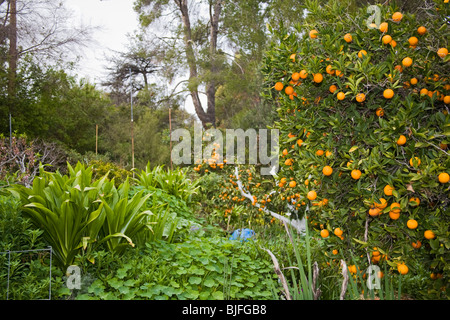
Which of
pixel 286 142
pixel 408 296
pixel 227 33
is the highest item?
pixel 227 33

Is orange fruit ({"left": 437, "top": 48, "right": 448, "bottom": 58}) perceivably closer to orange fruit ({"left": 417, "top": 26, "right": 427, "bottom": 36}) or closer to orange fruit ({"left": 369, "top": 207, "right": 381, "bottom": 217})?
orange fruit ({"left": 417, "top": 26, "right": 427, "bottom": 36})

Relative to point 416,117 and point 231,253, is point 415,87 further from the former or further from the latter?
point 231,253

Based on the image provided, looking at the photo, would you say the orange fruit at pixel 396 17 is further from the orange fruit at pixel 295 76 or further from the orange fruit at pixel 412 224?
the orange fruit at pixel 412 224

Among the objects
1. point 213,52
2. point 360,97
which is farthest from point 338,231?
point 213,52

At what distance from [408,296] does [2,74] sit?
9.20m

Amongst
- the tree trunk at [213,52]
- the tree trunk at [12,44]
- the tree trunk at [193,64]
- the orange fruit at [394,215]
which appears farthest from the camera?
the tree trunk at [213,52]

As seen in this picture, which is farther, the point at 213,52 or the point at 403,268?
the point at 213,52

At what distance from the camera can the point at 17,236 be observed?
186cm

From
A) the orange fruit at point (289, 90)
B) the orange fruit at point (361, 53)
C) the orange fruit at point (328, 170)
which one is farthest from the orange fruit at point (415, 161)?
the orange fruit at point (289, 90)

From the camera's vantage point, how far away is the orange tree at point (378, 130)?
1.56 meters

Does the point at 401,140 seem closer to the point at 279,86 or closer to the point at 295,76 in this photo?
the point at 295,76

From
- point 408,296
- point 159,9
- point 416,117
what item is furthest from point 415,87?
point 159,9

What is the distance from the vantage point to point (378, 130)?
165 cm

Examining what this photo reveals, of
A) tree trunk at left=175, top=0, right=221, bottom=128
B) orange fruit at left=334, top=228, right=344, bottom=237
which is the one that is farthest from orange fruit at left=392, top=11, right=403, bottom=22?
tree trunk at left=175, top=0, right=221, bottom=128
